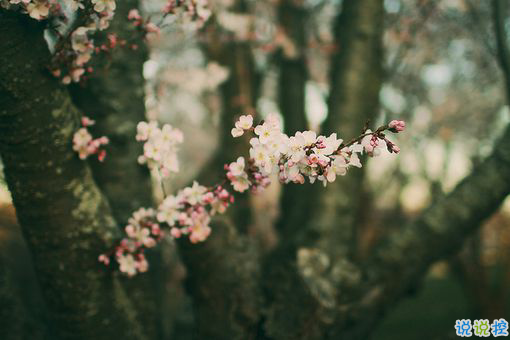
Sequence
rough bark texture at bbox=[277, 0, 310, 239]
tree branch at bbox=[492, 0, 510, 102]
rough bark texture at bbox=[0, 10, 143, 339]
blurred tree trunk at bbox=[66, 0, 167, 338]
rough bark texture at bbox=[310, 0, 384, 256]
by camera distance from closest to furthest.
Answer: rough bark texture at bbox=[0, 10, 143, 339], blurred tree trunk at bbox=[66, 0, 167, 338], tree branch at bbox=[492, 0, 510, 102], rough bark texture at bbox=[310, 0, 384, 256], rough bark texture at bbox=[277, 0, 310, 239]

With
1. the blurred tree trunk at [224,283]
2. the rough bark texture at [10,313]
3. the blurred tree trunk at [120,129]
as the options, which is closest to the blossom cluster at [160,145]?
the blurred tree trunk at [224,283]

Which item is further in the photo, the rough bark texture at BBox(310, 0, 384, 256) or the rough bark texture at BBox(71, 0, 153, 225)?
the rough bark texture at BBox(310, 0, 384, 256)

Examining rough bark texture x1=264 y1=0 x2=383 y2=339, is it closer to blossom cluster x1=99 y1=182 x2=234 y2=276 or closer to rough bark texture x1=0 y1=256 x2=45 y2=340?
blossom cluster x1=99 y1=182 x2=234 y2=276

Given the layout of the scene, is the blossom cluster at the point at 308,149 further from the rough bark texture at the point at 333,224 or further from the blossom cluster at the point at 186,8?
the rough bark texture at the point at 333,224

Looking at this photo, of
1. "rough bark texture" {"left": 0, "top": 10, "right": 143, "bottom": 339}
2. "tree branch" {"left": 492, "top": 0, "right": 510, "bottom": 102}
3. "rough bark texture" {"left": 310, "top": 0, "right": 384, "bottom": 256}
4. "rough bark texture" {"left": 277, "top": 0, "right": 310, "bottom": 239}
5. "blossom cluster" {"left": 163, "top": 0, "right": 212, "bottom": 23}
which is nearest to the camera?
"rough bark texture" {"left": 0, "top": 10, "right": 143, "bottom": 339}

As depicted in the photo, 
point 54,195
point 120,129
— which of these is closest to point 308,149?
point 54,195

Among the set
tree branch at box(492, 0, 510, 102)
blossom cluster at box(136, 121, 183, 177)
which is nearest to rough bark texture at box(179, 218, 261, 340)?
blossom cluster at box(136, 121, 183, 177)

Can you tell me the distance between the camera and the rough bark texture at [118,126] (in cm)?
244

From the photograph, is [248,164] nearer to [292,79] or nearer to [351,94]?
[351,94]

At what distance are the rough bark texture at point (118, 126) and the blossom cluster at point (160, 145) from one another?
68cm

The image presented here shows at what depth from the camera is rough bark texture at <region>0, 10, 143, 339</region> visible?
5.84 feet

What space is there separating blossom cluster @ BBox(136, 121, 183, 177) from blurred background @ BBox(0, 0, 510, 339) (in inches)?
26.2

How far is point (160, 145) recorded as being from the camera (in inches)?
71.6

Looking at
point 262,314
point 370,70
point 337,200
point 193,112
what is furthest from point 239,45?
point 193,112
